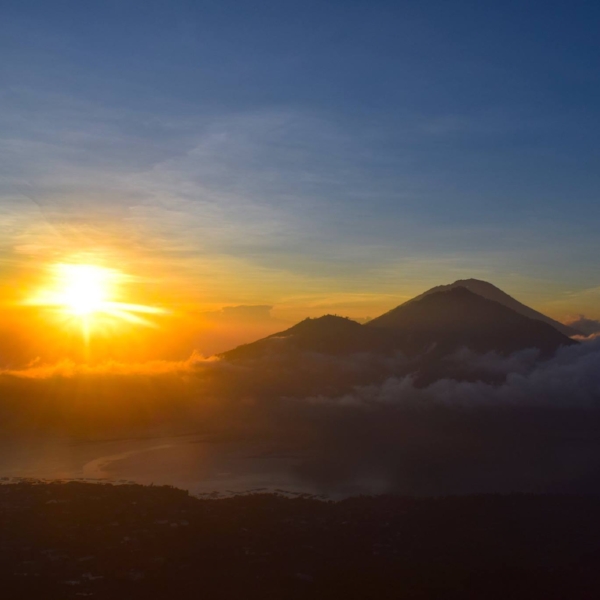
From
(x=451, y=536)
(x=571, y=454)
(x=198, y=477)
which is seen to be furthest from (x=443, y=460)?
(x=451, y=536)

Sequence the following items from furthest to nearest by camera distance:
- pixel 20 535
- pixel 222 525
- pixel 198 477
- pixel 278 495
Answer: pixel 198 477
pixel 278 495
pixel 222 525
pixel 20 535

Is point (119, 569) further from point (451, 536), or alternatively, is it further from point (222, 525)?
point (451, 536)

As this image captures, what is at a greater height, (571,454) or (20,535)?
(20,535)

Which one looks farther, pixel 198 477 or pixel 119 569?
pixel 198 477

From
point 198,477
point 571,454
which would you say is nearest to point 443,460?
point 571,454

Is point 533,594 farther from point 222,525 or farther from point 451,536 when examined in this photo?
point 222,525

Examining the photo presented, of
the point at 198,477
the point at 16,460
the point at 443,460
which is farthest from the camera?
the point at 443,460
